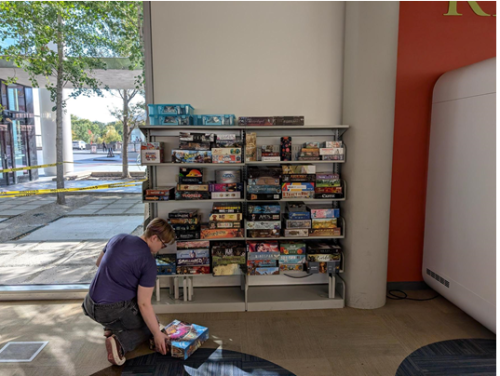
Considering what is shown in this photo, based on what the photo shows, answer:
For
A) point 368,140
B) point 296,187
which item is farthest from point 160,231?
point 368,140

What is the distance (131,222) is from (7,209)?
1306 mm

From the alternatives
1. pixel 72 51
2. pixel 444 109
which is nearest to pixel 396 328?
pixel 444 109

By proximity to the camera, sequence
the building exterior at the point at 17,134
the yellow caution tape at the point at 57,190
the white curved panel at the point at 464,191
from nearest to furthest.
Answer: the white curved panel at the point at 464,191 < the building exterior at the point at 17,134 < the yellow caution tape at the point at 57,190

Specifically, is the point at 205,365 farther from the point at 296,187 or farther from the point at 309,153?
the point at 309,153

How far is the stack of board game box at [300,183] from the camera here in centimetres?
320

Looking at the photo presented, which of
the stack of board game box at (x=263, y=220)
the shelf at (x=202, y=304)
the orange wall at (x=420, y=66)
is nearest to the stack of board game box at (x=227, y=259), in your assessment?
the stack of board game box at (x=263, y=220)

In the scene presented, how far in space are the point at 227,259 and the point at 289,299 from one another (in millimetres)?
737

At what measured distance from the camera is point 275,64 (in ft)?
11.1

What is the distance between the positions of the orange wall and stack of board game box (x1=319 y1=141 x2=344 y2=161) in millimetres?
721

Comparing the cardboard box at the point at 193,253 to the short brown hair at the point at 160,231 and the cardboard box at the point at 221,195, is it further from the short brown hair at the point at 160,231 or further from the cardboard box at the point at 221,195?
the short brown hair at the point at 160,231

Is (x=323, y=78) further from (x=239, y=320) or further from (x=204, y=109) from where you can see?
(x=239, y=320)

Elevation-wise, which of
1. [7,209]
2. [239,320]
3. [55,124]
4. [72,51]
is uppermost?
[72,51]

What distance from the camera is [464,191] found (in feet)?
9.76

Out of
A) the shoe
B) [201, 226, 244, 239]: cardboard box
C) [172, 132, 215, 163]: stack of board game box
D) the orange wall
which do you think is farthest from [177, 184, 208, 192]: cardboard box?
the orange wall
